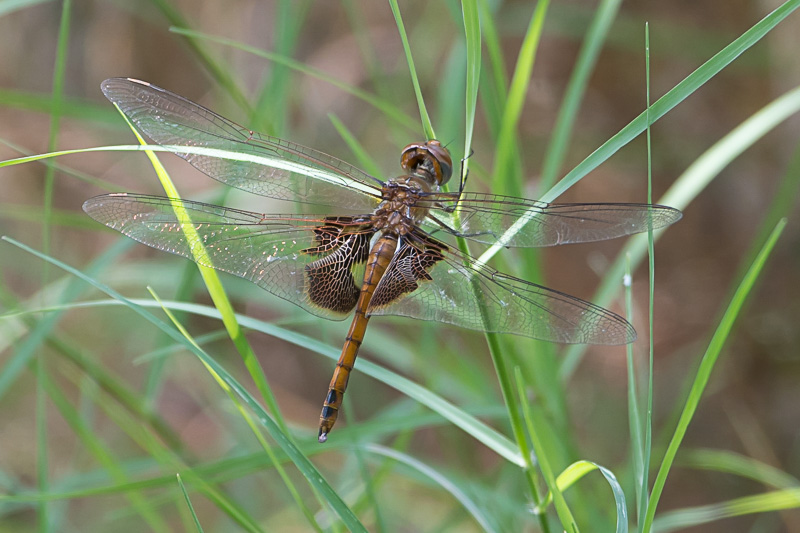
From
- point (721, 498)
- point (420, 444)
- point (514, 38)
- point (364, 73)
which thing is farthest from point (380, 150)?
point (721, 498)

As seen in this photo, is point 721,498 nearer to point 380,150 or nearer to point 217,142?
point 380,150

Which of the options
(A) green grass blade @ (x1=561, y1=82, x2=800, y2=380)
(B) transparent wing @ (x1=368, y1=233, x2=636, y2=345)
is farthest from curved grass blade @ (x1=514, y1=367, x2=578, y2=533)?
(A) green grass blade @ (x1=561, y1=82, x2=800, y2=380)

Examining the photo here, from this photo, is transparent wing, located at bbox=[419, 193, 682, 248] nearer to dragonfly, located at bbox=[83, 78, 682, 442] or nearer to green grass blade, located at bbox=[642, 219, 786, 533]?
dragonfly, located at bbox=[83, 78, 682, 442]

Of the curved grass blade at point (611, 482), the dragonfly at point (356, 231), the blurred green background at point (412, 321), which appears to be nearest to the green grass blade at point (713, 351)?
the curved grass blade at point (611, 482)

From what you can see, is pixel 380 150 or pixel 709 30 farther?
pixel 380 150

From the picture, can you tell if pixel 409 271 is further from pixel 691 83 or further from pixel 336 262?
pixel 691 83

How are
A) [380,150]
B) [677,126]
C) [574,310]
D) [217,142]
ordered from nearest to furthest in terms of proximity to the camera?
1. [574,310]
2. [217,142]
3. [677,126]
4. [380,150]

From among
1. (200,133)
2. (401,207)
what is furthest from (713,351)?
(200,133)

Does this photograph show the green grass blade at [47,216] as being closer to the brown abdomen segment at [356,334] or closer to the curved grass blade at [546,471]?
the brown abdomen segment at [356,334]
